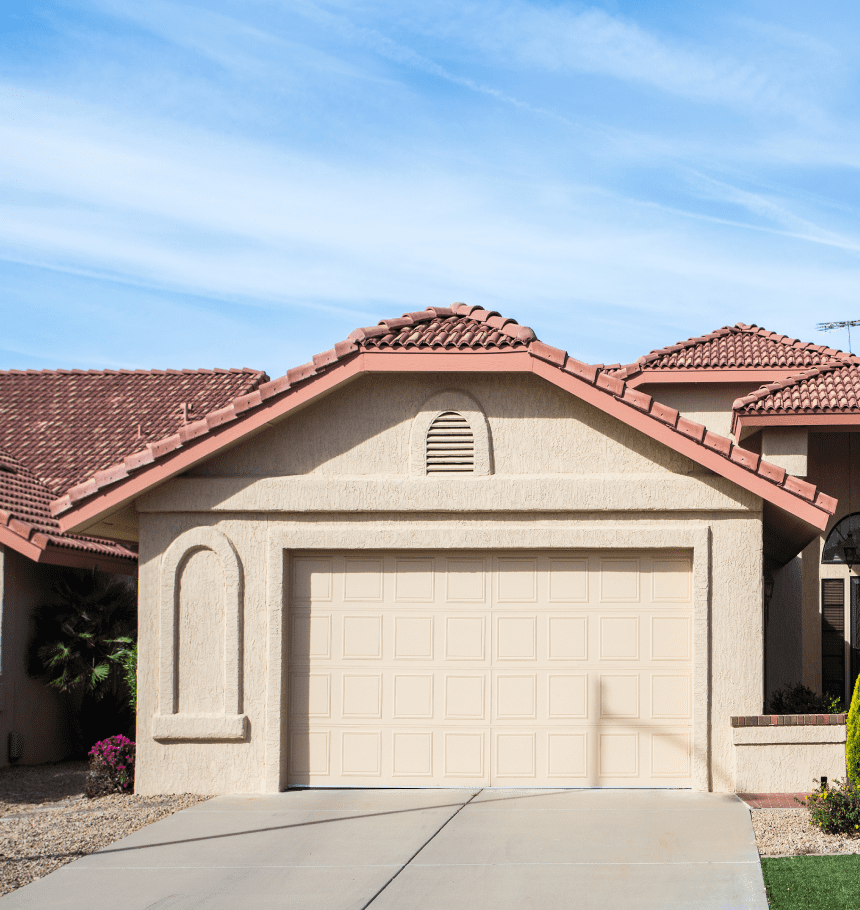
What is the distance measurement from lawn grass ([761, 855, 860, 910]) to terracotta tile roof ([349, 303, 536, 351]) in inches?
212

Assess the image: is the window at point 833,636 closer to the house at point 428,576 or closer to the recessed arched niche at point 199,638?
the house at point 428,576

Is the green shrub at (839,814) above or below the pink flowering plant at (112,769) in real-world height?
above

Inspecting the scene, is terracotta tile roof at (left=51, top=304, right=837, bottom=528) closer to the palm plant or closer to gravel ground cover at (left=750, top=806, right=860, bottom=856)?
gravel ground cover at (left=750, top=806, right=860, bottom=856)

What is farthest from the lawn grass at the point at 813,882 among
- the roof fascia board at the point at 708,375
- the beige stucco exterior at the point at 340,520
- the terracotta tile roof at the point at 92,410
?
the terracotta tile roof at the point at 92,410

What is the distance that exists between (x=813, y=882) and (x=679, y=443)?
454cm

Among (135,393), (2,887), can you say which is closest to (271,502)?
(2,887)

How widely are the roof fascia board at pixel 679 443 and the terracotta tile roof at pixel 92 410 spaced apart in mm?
9832

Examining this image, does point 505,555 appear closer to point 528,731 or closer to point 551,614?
point 551,614

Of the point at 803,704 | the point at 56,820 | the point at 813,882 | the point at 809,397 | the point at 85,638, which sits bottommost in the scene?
the point at 56,820

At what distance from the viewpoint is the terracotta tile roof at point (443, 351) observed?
10773 millimetres

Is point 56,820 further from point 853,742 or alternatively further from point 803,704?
point 803,704

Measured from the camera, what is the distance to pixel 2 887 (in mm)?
8062

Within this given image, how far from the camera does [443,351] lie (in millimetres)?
11031

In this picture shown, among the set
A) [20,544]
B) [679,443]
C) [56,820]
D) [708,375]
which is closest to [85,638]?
[20,544]
